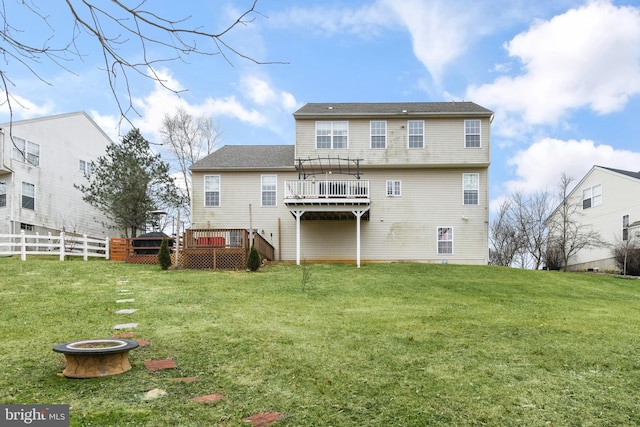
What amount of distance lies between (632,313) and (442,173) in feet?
36.7

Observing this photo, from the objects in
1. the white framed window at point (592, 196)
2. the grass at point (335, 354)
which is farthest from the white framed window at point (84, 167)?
the white framed window at point (592, 196)

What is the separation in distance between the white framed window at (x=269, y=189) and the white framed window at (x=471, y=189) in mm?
8953

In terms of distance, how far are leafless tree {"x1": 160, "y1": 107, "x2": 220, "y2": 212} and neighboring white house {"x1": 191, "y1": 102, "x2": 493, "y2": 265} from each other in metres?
10.8

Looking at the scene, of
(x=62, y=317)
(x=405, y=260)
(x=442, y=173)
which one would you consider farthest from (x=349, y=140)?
(x=62, y=317)

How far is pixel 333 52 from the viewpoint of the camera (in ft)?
16.2

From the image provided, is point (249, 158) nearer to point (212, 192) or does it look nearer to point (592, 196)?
point (212, 192)

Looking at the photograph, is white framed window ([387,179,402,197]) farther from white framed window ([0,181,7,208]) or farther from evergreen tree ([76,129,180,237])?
white framed window ([0,181,7,208])

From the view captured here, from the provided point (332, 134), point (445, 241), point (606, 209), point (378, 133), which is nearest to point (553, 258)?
point (606, 209)

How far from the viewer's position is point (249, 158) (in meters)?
21.8

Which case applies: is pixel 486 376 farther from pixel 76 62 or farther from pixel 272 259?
pixel 272 259

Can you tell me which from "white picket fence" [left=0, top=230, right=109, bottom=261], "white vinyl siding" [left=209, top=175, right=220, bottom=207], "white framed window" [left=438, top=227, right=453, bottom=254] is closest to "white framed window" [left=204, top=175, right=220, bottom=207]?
"white vinyl siding" [left=209, top=175, right=220, bottom=207]

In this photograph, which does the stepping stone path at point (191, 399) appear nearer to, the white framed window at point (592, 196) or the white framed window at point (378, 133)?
the white framed window at point (378, 133)

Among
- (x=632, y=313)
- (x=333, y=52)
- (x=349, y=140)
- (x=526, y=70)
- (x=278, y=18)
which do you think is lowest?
(x=632, y=313)

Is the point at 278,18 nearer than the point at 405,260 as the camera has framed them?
Yes
